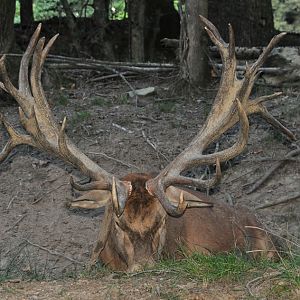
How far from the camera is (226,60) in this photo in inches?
259

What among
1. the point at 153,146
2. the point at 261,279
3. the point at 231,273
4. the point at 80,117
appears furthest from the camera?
the point at 80,117

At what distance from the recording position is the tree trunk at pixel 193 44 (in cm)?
1037

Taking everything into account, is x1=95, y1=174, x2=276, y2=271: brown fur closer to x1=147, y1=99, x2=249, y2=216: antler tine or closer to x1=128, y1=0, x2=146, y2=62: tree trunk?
x1=147, y1=99, x2=249, y2=216: antler tine

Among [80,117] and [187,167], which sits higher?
[187,167]

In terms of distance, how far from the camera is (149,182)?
20.1ft

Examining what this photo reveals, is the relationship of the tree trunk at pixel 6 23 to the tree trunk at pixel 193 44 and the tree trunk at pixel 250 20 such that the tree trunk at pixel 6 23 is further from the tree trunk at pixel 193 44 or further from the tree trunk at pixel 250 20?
the tree trunk at pixel 250 20

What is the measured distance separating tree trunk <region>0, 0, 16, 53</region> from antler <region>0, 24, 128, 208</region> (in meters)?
4.44

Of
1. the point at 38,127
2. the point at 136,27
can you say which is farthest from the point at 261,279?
the point at 136,27

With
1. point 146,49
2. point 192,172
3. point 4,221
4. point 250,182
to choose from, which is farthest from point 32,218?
point 146,49

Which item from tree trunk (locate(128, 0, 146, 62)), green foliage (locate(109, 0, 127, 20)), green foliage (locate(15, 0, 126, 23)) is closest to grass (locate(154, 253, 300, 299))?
tree trunk (locate(128, 0, 146, 62))

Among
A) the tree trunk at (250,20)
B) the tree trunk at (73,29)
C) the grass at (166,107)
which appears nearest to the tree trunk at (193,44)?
the grass at (166,107)

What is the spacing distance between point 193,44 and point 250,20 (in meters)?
2.05

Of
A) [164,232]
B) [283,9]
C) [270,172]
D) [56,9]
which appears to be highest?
[56,9]

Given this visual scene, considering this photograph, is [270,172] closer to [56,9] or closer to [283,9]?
[56,9]
